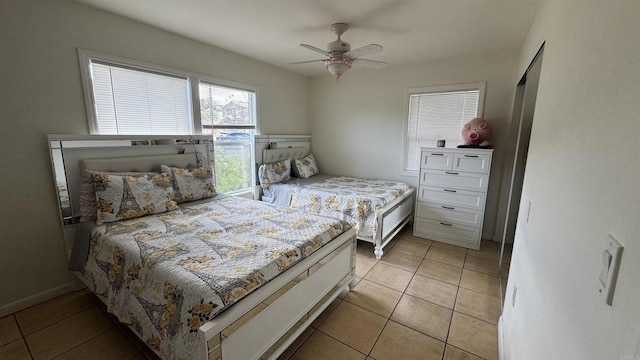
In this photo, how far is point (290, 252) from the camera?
1.67m

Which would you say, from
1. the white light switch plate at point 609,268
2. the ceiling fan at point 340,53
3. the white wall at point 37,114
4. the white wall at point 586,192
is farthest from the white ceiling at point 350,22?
the white light switch plate at point 609,268

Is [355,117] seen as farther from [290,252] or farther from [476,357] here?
[476,357]

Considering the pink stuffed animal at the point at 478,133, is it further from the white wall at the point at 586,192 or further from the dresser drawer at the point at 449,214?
the white wall at the point at 586,192

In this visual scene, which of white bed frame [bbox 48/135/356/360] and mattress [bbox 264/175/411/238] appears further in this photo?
mattress [bbox 264/175/411/238]

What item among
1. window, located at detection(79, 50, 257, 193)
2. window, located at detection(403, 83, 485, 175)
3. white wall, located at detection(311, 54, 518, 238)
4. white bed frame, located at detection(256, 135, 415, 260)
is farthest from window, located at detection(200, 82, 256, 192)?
window, located at detection(403, 83, 485, 175)

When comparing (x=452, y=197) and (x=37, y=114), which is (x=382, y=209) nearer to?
(x=452, y=197)

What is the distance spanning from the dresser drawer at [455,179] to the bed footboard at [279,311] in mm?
1790

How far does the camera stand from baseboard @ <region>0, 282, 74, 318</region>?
6.70 feet

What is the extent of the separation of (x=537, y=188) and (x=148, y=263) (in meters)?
2.24

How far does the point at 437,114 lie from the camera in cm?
379

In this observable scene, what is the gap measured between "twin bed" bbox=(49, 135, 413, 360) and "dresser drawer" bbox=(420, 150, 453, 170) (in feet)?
5.88

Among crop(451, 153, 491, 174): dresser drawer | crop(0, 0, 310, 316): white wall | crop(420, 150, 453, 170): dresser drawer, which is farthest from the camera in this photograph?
crop(420, 150, 453, 170): dresser drawer

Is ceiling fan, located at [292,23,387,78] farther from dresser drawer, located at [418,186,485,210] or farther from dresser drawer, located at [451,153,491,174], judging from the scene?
dresser drawer, located at [418,186,485,210]

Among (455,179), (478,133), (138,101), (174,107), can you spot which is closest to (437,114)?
(478,133)
